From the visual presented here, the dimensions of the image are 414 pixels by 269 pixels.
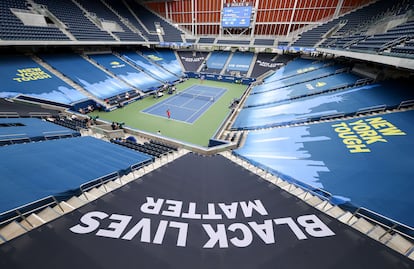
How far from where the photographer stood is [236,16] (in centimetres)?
3431

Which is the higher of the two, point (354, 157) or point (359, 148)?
point (359, 148)

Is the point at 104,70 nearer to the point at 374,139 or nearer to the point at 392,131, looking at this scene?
the point at 374,139

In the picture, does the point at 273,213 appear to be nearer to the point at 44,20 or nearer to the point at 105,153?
the point at 105,153

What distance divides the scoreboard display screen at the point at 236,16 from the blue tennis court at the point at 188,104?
50.8ft

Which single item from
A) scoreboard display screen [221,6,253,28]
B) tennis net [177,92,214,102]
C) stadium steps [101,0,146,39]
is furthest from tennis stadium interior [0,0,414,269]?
scoreboard display screen [221,6,253,28]

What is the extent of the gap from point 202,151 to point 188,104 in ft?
34.5

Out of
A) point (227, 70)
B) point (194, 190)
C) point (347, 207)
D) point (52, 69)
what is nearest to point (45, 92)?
point (52, 69)

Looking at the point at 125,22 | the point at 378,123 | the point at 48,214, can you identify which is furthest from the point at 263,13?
the point at 48,214

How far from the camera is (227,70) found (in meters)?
33.8

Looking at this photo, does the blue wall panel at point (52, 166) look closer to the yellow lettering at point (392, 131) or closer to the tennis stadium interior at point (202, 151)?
the tennis stadium interior at point (202, 151)

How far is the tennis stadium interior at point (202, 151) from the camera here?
365cm

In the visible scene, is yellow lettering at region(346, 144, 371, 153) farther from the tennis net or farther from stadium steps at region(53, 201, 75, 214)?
the tennis net

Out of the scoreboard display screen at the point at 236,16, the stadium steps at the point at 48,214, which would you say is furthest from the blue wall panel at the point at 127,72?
the stadium steps at the point at 48,214

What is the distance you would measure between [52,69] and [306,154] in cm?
2559
